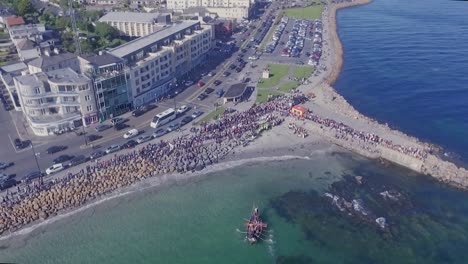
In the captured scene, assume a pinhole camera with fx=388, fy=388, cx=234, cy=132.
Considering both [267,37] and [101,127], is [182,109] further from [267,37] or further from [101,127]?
[267,37]

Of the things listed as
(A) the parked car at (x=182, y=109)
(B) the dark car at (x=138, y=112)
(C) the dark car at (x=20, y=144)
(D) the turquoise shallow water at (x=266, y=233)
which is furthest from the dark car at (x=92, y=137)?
(A) the parked car at (x=182, y=109)

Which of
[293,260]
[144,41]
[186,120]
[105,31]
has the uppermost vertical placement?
[144,41]

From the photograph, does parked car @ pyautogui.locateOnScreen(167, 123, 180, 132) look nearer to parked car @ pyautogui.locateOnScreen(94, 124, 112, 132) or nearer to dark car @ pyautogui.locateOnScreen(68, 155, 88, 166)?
parked car @ pyautogui.locateOnScreen(94, 124, 112, 132)

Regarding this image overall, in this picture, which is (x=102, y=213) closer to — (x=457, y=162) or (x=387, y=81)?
(x=457, y=162)

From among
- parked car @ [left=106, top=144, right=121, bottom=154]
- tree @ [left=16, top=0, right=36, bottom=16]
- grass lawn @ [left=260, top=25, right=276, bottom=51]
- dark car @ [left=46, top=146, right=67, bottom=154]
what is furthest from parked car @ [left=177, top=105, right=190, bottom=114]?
tree @ [left=16, top=0, right=36, bottom=16]

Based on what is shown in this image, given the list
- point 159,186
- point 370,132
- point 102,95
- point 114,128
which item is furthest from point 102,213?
point 370,132

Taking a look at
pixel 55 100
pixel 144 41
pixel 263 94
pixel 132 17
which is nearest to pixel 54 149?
pixel 55 100
